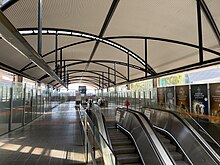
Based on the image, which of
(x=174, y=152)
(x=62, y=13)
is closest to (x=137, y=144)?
(x=174, y=152)

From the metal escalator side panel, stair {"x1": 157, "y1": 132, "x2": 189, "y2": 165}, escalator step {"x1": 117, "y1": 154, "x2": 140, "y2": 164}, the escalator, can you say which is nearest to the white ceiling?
the metal escalator side panel

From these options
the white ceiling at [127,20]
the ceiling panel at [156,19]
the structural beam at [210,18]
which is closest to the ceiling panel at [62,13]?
the white ceiling at [127,20]

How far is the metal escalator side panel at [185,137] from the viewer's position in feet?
18.4

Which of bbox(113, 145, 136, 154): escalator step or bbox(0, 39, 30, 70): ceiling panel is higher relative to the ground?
bbox(0, 39, 30, 70): ceiling panel

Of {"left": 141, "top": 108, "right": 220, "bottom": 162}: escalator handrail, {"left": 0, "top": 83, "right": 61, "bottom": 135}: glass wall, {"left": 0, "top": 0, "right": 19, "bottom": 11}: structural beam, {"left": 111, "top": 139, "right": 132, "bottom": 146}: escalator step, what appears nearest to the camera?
{"left": 141, "top": 108, "right": 220, "bottom": 162}: escalator handrail

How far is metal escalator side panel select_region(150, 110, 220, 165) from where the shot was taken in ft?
18.4

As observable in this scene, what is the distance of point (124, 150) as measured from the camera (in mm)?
7539

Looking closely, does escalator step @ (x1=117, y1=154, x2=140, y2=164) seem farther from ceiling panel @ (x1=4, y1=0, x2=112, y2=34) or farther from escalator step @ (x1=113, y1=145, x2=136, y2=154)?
ceiling panel @ (x1=4, y1=0, x2=112, y2=34)

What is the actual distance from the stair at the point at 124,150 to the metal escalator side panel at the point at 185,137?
5.43ft

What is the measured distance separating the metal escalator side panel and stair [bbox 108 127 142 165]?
1656mm

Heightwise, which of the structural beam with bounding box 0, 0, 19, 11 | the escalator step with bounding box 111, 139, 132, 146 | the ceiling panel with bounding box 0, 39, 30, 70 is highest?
the structural beam with bounding box 0, 0, 19, 11

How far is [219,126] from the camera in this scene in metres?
6.79

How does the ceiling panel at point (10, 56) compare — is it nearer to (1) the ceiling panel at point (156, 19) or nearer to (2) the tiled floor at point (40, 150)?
(2) the tiled floor at point (40, 150)

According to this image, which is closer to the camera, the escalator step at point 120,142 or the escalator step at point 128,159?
the escalator step at point 128,159
